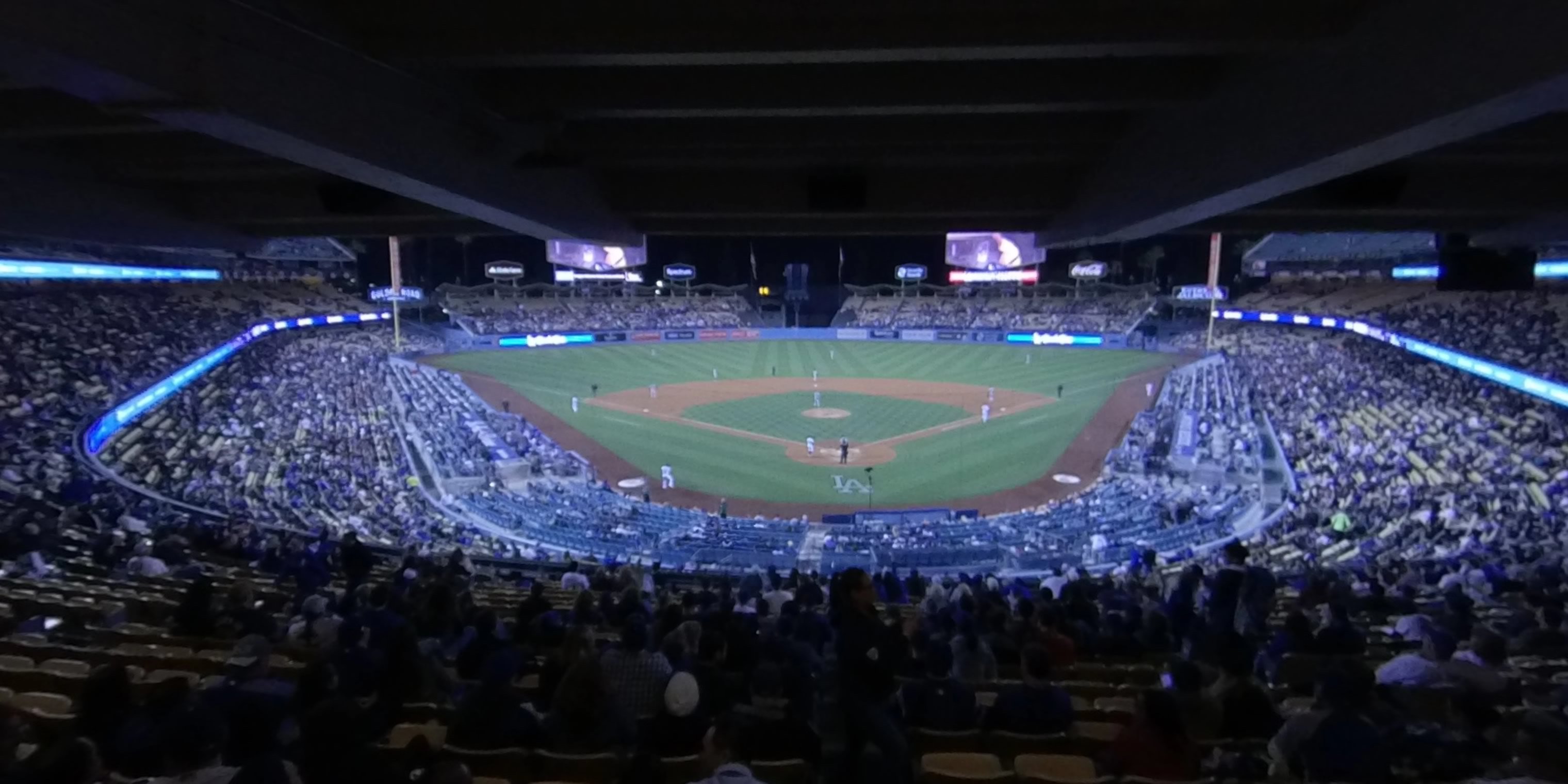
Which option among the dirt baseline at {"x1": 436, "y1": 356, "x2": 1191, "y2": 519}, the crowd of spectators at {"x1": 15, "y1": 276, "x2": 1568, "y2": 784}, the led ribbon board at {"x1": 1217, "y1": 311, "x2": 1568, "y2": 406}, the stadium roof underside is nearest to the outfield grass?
the dirt baseline at {"x1": 436, "y1": 356, "x2": 1191, "y2": 519}

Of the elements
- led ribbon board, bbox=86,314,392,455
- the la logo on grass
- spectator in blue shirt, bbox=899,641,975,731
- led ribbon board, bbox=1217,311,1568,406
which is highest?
led ribbon board, bbox=1217,311,1568,406

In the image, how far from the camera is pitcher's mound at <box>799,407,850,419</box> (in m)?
38.0

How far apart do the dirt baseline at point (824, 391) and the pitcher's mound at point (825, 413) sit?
6.9 inches

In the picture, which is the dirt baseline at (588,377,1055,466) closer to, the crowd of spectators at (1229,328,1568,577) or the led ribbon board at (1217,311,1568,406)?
the crowd of spectators at (1229,328,1568,577)

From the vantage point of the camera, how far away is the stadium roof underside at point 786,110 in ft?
11.2

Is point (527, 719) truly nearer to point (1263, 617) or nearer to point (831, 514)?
point (1263, 617)

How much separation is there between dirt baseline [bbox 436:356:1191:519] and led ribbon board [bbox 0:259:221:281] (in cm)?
1362

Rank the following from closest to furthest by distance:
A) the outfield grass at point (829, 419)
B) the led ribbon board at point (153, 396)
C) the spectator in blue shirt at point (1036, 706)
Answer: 1. the spectator in blue shirt at point (1036, 706)
2. the led ribbon board at point (153, 396)
3. the outfield grass at point (829, 419)

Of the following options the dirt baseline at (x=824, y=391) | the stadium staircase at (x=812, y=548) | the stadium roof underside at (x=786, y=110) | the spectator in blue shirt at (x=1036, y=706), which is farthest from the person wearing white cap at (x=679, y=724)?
the dirt baseline at (x=824, y=391)

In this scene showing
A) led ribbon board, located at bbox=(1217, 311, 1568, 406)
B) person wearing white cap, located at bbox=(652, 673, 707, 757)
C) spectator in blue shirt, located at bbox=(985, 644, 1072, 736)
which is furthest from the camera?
led ribbon board, located at bbox=(1217, 311, 1568, 406)

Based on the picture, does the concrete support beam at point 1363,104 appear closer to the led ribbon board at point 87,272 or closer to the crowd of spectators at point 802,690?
the crowd of spectators at point 802,690

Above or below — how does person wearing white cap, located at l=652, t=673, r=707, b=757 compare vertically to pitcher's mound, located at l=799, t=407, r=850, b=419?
above

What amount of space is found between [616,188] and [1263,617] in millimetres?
6920

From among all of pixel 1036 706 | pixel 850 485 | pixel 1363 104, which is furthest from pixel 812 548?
pixel 1363 104
